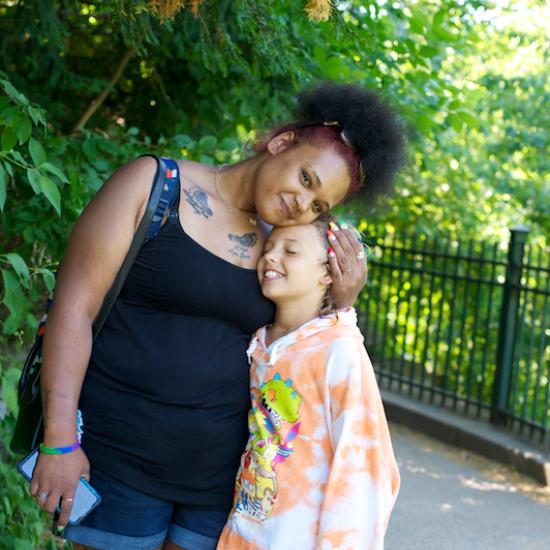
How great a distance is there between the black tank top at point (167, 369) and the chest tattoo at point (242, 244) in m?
0.06

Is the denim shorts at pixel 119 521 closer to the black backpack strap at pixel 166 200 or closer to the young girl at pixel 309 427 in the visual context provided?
the young girl at pixel 309 427

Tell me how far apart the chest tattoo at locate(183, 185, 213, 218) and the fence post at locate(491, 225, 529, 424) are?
5.29m

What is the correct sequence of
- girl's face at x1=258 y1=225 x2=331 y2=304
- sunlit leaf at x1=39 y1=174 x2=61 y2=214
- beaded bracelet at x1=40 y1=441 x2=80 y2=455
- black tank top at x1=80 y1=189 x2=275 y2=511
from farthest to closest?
1. sunlit leaf at x1=39 y1=174 x2=61 y2=214
2. girl's face at x1=258 y1=225 x2=331 y2=304
3. black tank top at x1=80 y1=189 x2=275 y2=511
4. beaded bracelet at x1=40 y1=441 x2=80 y2=455

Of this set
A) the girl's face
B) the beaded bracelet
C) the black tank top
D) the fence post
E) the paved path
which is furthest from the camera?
the fence post

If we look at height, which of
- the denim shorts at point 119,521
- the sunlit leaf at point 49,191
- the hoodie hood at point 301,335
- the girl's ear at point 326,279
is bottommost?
the denim shorts at point 119,521

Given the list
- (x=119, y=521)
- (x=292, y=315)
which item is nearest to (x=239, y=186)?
(x=292, y=315)

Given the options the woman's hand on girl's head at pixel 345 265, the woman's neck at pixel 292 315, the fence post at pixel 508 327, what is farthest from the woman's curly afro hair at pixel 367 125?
the fence post at pixel 508 327

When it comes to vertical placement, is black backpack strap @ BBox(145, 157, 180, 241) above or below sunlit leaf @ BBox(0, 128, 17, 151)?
below

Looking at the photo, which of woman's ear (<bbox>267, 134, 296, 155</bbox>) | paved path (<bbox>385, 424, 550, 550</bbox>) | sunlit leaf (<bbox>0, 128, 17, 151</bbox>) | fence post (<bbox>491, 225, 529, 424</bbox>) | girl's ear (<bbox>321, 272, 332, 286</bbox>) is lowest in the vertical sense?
paved path (<bbox>385, 424, 550, 550</bbox>)

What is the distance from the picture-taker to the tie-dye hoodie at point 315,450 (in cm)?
210

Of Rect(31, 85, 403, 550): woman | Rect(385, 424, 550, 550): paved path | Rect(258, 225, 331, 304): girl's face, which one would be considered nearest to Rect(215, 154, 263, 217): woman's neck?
Rect(31, 85, 403, 550): woman

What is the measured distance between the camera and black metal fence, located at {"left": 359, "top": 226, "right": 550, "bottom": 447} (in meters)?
7.14

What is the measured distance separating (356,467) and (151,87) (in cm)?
353

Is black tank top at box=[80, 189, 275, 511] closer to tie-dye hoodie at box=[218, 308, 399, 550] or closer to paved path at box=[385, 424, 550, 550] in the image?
tie-dye hoodie at box=[218, 308, 399, 550]
